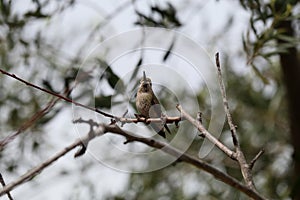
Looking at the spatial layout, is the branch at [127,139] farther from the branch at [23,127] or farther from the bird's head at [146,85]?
the branch at [23,127]

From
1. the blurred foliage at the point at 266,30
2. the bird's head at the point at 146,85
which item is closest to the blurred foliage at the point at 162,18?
the blurred foliage at the point at 266,30

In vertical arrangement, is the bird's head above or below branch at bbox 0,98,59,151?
above

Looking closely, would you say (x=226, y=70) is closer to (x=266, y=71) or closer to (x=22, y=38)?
(x=266, y=71)

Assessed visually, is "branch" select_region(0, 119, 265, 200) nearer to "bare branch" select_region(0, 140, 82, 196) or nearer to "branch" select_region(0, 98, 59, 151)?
"bare branch" select_region(0, 140, 82, 196)

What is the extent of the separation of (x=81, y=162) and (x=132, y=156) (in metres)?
0.20

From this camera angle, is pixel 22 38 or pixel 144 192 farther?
pixel 144 192

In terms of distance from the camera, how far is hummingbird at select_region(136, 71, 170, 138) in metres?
0.71

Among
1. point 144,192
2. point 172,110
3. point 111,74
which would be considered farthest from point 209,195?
point 111,74

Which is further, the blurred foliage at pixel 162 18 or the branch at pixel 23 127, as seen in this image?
the blurred foliage at pixel 162 18

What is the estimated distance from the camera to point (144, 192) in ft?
6.94

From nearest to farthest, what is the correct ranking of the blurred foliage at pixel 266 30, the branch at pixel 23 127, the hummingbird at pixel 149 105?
1. the hummingbird at pixel 149 105
2. the branch at pixel 23 127
3. the blurred foliage at pixel 266 30

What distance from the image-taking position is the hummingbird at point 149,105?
71cm

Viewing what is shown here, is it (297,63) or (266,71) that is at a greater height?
(297,63)

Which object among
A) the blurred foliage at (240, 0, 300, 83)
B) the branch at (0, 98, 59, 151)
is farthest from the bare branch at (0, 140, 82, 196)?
the blurred foliage at (240, 0, 300, 83)
